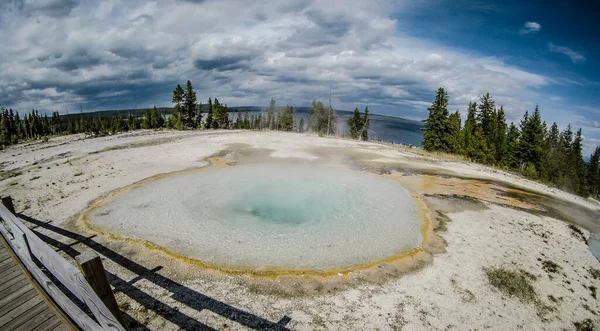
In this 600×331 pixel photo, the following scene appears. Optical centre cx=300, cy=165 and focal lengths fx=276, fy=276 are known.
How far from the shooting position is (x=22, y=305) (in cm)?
451

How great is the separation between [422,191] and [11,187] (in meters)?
25.2

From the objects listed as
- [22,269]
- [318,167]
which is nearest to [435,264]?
[22,269]

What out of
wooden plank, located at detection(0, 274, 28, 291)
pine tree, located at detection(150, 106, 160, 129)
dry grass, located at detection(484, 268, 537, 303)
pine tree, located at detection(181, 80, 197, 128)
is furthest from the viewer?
pine tree, located at detection(150, 106, 160, 129)

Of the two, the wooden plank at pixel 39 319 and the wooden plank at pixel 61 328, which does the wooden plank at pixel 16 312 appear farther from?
the wooden plank at pixel 61 328

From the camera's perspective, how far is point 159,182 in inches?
685

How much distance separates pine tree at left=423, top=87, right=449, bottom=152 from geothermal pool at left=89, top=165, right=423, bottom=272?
31.5 m

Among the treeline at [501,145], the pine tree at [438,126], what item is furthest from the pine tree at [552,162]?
the pine tree at [438,126]

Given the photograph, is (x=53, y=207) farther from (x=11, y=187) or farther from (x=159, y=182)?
(x=11, y=187)

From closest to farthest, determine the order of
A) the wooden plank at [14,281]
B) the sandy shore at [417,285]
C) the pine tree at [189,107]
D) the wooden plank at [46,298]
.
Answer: the wooden plank at [46,298] < the wooden plank at [14,281] < the sandy shore at [417,285] < the pine tree at [189,107]

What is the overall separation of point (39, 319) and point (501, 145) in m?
61.5

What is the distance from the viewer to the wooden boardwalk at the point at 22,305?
4113 millimetres

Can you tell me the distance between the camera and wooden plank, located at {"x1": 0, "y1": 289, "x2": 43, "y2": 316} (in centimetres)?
439

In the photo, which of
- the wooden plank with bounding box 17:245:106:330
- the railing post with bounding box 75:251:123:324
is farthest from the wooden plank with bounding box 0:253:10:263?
the railing post with bounding box 75:251:123:324

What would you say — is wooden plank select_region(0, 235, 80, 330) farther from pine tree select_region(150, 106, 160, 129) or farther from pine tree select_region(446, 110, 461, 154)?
pine tree select_region(150, 106, 160, 129)
